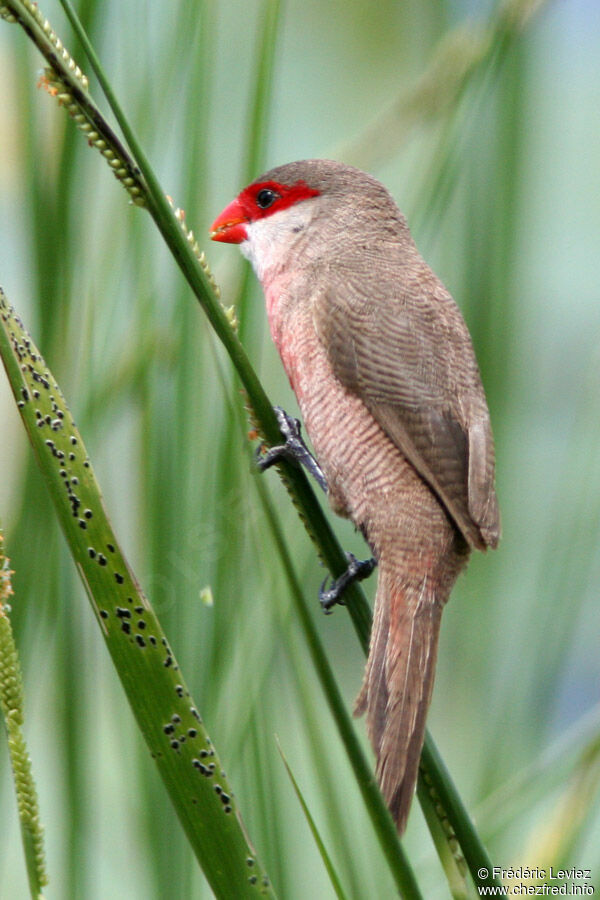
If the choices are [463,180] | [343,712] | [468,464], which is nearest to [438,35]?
[463,180]

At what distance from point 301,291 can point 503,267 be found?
423 millimetres

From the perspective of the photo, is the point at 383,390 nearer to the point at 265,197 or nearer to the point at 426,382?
the point at 426,382

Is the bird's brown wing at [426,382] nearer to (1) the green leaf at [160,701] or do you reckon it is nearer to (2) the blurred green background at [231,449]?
(2) the blurred green background at [231,449]

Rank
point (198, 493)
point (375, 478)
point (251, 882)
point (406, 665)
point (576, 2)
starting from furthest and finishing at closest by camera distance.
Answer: point (576, 2)
point (375, 478)
point (198, 493)
point (406, 665)
point (251, 882)

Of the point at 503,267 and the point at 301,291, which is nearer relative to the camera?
the point at 503,267

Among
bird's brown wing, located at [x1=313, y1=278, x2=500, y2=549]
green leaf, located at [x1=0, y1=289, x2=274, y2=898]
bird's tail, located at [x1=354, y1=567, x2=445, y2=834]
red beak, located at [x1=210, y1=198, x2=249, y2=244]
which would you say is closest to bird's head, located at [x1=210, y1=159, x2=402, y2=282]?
red beak, located at [x1=210, y1=198, x2=249, y2=244]

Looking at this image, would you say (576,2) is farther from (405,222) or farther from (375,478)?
(375,478)

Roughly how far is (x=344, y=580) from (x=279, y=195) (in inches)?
45.9

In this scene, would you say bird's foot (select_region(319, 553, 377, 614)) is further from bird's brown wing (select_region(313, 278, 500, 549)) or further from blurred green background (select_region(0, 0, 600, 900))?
bird's brown wing (select_region(313, 278, 500, 549))

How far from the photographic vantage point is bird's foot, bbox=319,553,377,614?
1.44 meters

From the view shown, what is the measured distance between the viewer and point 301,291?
6.75 feet

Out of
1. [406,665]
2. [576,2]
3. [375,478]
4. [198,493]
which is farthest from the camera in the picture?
[576,2]

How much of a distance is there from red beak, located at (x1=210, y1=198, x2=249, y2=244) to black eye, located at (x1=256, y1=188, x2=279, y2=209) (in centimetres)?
5

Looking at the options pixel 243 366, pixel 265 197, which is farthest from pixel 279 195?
pixel 243 366
